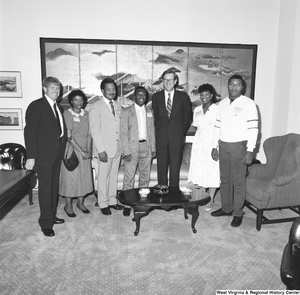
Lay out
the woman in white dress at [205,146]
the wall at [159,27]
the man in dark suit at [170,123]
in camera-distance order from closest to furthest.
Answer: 1. the man in dark suit at [170,123]
2. the woman in white dress at [205,146]
3. the wall at [159,27]

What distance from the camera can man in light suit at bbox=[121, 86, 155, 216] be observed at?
410 centimetres

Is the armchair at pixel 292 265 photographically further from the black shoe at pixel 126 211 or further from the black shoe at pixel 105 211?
the black shoe at pixel 105 211

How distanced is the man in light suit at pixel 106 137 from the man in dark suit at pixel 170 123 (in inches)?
23.4

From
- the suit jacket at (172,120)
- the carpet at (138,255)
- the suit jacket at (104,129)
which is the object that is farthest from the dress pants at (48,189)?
the suit jacket at (172,120)

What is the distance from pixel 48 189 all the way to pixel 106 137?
106 centimetres

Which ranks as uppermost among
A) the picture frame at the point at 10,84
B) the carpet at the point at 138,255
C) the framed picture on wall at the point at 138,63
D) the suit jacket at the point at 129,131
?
the framed picture on wall at the point at 138,63

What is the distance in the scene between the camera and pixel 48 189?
343 centimetres

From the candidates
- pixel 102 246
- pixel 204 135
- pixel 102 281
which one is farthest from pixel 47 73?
pixel 102 281

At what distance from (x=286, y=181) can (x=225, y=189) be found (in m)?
0.79

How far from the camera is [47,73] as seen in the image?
206 inches

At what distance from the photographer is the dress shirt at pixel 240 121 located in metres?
3.70

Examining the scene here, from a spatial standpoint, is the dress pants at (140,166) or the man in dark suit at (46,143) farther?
the dress pants at (140,166)

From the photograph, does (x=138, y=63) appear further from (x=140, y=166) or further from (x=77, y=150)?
(x=77, y=150)

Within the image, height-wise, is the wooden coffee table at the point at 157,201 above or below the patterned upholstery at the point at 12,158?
below
